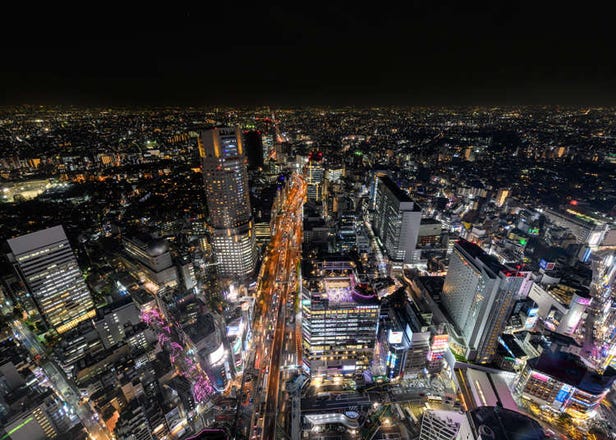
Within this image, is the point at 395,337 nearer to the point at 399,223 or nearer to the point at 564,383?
the point at 564,383

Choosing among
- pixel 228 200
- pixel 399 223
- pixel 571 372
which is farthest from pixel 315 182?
pixel 571 372

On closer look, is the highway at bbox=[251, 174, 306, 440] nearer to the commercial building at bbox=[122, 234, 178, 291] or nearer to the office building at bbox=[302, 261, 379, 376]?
the office building at bbox=[302, 261, 379, 376]

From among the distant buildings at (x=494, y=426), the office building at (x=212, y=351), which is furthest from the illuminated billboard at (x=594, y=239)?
the office building at (x=212, y=351)

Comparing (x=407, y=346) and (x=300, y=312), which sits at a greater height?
(x=407, y=346)

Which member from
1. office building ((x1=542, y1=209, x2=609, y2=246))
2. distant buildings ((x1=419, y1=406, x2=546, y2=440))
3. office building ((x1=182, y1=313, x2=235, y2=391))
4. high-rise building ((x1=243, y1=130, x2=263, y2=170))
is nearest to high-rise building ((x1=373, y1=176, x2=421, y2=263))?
distant buildings ((x1=419, y1=406, x2=546, y2=440))

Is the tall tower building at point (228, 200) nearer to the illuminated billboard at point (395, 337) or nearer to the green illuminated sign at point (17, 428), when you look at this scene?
the illuminated billboard at point (395, 337)
